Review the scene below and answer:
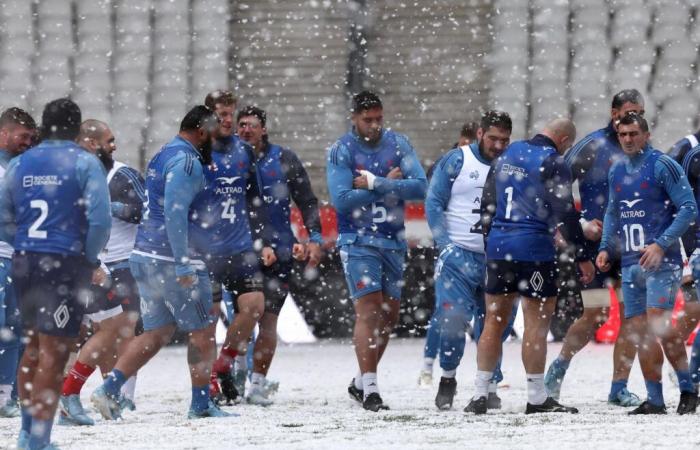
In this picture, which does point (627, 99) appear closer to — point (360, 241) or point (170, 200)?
point (360, 241)

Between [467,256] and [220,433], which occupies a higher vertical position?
[467,256]

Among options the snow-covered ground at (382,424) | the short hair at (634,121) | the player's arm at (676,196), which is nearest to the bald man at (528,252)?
the snow-covered ground at (382,424)

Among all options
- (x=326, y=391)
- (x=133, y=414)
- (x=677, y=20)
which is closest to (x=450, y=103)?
(x=677, y=20)

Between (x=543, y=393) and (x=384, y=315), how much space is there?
144 cm

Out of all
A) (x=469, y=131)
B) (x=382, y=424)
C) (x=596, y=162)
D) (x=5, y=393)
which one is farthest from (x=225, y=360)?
(x=469, y=131)

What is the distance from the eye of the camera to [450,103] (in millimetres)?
18438

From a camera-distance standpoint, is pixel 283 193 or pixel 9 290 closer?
pixel 9 290

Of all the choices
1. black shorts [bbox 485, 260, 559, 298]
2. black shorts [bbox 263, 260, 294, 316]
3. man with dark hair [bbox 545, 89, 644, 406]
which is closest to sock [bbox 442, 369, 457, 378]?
man with dark hair [bbox 545, 89, 644, 406]

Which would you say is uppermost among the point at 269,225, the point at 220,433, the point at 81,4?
the point at 81,4

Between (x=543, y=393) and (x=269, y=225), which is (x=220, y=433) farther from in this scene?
(x=269, y=225)

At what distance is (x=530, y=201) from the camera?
339 inches

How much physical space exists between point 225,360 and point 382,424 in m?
1.98

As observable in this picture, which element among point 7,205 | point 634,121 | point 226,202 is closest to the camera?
point 7,205

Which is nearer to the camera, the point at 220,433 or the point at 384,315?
the point at 220,433
